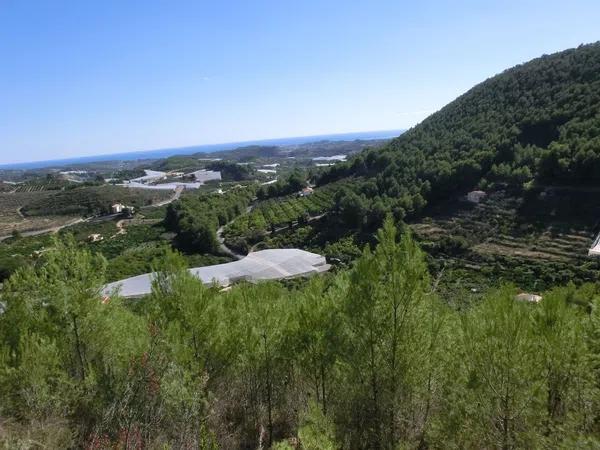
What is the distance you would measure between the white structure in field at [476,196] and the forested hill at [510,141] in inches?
67.4

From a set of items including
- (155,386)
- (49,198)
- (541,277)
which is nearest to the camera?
(155,386)

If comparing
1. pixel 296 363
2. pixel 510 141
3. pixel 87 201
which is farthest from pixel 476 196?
pixel 87 201

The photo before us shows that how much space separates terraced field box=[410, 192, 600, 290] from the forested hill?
3.21 metres

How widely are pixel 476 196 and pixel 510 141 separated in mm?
9755

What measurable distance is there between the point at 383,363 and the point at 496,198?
40405 mm

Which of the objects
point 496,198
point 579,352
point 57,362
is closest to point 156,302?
point 57,362

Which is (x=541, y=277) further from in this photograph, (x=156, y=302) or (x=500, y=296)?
(x=156, y=302)

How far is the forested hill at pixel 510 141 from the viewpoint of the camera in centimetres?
4303

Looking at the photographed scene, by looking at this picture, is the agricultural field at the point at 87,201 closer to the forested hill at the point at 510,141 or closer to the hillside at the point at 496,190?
the hillside at the point at 496,190

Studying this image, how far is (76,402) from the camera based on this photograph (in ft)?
32.2

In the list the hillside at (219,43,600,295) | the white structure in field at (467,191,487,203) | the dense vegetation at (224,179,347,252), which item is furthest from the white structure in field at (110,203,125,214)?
the white structure in field at (467,191,487,203)

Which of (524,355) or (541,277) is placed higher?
(524,355)

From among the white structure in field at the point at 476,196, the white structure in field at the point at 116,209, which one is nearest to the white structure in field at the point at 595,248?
the white structure in field at the point at 476,196

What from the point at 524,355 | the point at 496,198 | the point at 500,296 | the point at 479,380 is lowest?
the point at 496,198
